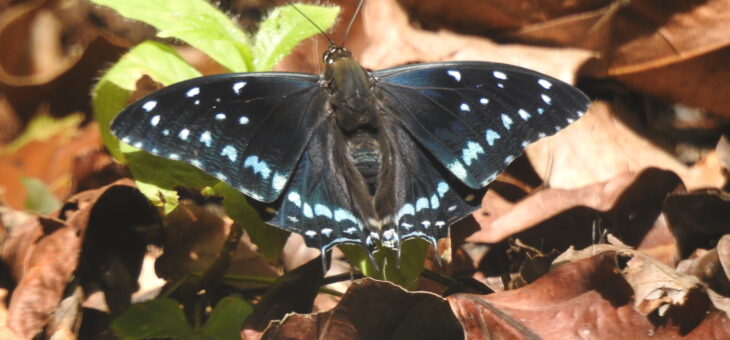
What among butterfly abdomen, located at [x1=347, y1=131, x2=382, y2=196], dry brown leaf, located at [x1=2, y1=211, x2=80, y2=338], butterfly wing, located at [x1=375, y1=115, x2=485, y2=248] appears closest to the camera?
dry brown leaf, located at [x1=2, y1=211, x2=80, y2=338]

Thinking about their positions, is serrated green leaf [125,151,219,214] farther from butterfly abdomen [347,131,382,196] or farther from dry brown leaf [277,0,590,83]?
dry brown leaf [277,0,590,83]

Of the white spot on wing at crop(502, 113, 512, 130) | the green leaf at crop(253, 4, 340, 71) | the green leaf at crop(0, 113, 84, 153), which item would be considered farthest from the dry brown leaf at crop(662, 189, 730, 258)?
the green leaf at crop(0, 113, 84, 153)

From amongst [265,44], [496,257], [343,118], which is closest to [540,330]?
[496,257]

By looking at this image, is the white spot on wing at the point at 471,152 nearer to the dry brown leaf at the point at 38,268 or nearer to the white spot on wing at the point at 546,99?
the white spot on wing at the point at 546,99

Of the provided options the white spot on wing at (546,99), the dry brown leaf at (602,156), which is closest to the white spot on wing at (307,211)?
the white spot on wing at (546,99)

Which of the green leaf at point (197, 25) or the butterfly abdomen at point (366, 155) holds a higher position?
the green leaf at point (197, 25)

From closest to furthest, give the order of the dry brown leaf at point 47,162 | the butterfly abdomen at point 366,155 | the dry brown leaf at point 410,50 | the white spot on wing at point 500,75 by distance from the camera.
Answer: the butterfly abdomen at point 366,155, the white spot on wing at point 500,75, the dry brown leaf at point 47,162, the dry brown leaf at point 410,50
